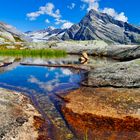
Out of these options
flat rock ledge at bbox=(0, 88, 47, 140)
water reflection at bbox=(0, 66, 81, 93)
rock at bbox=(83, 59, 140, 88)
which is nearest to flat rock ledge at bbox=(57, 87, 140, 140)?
rock at bbox=(83, 59, 140, 88)

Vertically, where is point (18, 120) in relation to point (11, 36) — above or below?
below

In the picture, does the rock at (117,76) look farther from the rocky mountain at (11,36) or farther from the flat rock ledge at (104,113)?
the rocky mountain at (11,36)

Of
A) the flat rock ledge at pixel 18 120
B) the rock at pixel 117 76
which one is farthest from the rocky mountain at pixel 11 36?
the flat rock ledge at pixel 18 120

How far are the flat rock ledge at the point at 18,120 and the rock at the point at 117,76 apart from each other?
30.9 ft

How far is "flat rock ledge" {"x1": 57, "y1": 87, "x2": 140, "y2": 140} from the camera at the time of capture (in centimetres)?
1916

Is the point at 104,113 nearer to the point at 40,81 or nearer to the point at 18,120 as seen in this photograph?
the point at 18,120

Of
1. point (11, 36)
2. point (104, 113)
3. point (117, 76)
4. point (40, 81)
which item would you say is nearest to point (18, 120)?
point (104, 113)

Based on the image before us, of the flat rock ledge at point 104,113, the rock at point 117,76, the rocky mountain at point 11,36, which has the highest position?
the rocky mountain at point 11,36

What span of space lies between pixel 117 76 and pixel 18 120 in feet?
49.7

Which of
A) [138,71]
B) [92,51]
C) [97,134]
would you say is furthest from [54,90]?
[92,51]

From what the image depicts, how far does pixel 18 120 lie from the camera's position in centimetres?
1978

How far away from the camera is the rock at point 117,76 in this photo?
100ft

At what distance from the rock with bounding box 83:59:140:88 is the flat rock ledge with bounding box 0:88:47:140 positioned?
30.9 ft

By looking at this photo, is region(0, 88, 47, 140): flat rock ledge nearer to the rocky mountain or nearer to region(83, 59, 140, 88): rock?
region(83, 59, 140, 88): rock
